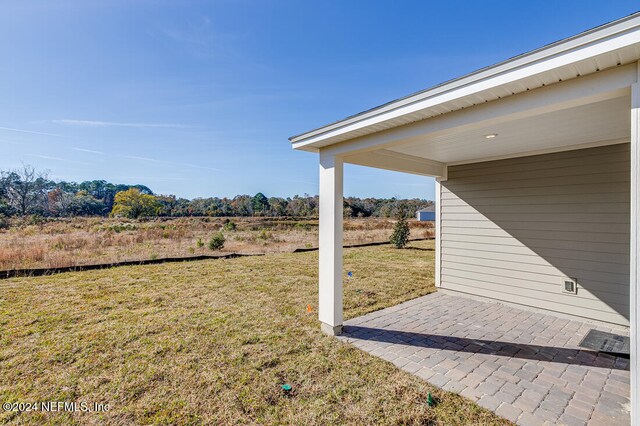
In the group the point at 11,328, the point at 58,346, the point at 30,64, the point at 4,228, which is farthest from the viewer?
the point at 4,228

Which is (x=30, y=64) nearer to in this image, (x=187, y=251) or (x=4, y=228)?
(x=187, y=251)

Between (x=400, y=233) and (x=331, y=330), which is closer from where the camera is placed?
(x=331, y=330)

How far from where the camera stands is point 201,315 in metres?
4.33

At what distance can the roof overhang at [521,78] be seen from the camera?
1.61m

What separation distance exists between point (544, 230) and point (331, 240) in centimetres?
351

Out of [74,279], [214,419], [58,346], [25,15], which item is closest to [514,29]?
[214,419]

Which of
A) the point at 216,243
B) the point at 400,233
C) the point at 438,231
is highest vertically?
the point at 438,231

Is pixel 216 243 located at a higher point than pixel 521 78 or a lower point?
lower

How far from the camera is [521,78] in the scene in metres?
1.94

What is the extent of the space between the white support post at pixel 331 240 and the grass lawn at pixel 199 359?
1.18 feet

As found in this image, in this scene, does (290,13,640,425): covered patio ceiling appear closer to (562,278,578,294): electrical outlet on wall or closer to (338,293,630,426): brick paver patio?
(338,293,630,426): brick paver patio

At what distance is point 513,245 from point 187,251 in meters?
9.52

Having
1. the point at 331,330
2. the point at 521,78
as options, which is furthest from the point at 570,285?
the point at 521,78

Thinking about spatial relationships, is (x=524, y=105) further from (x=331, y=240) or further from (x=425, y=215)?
(x=425, y=215)
